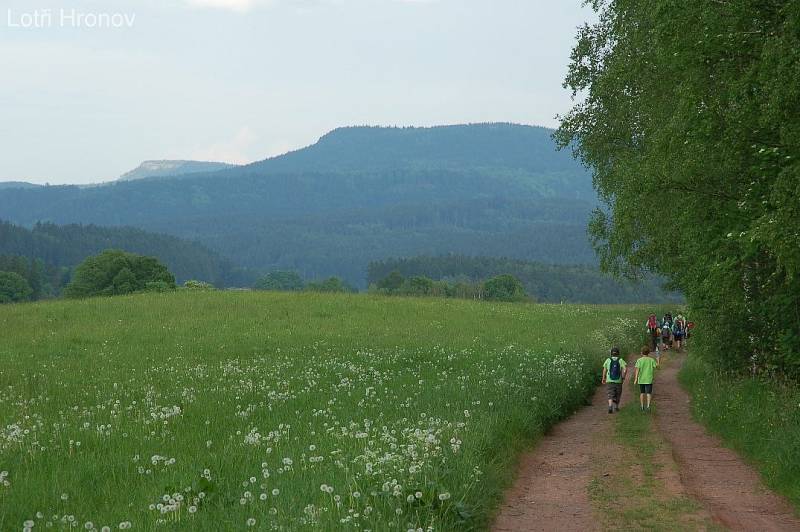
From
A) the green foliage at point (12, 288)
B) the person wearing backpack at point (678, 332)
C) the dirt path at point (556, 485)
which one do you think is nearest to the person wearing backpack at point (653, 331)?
the person wearing backpack at point (678, 332)

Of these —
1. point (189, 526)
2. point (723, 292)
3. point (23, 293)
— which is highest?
point (723, 292)

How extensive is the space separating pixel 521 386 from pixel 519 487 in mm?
6847

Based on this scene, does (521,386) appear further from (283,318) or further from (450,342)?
(283,318)

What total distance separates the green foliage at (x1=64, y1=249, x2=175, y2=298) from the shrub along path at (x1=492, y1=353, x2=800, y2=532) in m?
90.2

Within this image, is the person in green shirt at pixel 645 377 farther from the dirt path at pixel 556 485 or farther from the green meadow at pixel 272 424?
the dirt path at pixel 556 485

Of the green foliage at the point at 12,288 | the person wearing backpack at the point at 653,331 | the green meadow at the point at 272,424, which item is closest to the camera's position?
the green meadow at the point at 272,424

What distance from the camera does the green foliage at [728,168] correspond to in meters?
13.4

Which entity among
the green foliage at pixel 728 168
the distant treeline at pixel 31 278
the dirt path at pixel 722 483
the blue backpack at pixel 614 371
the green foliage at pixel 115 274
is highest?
the green foliage at pixel 728 168

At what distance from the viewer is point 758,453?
46.5ft

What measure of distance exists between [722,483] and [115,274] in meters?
102

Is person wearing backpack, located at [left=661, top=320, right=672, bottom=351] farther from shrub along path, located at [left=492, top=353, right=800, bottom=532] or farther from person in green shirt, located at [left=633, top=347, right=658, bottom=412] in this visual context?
shrub along path, located at [left=492, top=353, right=800, bottom=532]

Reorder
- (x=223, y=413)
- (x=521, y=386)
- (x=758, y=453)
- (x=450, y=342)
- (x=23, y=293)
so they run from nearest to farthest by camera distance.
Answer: (x=758, y=453) → (x=223, y=413) → (x=521, y=386) → (x=450, y=342) → (x=23, y=293)

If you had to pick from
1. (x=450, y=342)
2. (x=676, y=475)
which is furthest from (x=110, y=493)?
(x=450, y=342)

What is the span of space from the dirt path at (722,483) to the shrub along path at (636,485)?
14 mm
